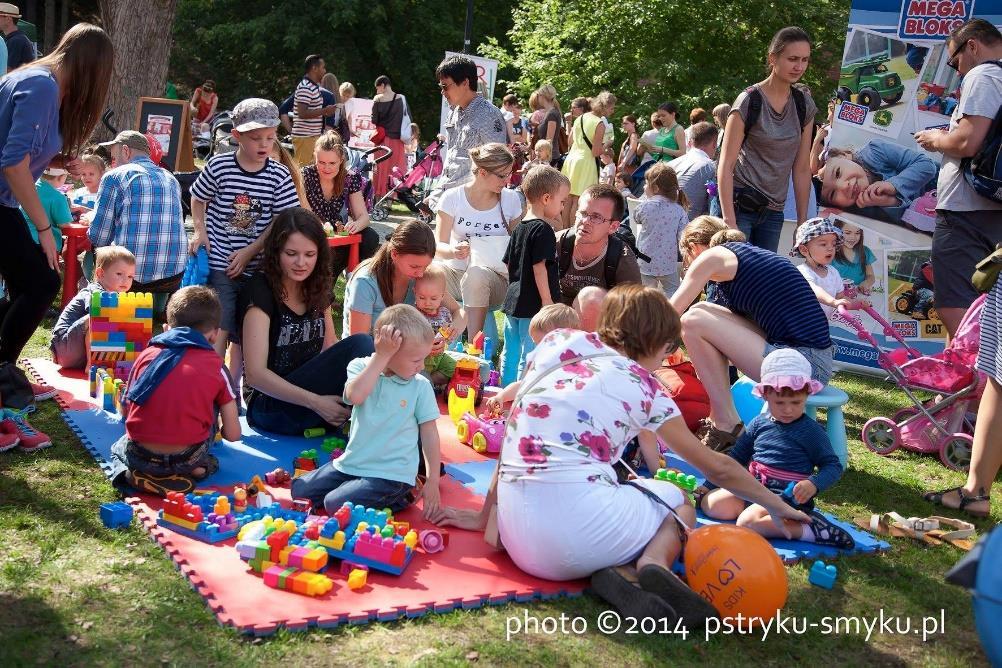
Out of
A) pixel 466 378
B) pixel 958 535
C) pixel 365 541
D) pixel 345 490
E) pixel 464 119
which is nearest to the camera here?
pixel 365 541

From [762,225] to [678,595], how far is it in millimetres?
4020

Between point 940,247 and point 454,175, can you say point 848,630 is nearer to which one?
point 940,247

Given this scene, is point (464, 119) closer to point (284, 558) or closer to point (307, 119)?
point (307, 119)

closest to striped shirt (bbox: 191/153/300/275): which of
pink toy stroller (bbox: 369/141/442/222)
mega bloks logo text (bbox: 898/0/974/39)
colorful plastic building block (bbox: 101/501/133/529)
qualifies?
colorful plastic building block (bbox: 101/501/133/529)

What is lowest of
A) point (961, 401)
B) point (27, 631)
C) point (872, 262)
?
point (27, 631)

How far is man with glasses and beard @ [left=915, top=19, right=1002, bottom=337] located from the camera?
18.6ft

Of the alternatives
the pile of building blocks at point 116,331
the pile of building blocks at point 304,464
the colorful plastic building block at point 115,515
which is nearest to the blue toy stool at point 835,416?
the pile of building blocks at point 304,464

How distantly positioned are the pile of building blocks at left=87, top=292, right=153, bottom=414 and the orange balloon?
3710mm

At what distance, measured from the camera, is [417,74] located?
31141 mm

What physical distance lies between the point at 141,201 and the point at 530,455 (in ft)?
14.6

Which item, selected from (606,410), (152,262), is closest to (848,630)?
(606,410)

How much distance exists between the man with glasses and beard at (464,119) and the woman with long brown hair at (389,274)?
2.40 m

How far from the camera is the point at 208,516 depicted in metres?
4.27

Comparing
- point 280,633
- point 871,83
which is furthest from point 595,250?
point 280,633
